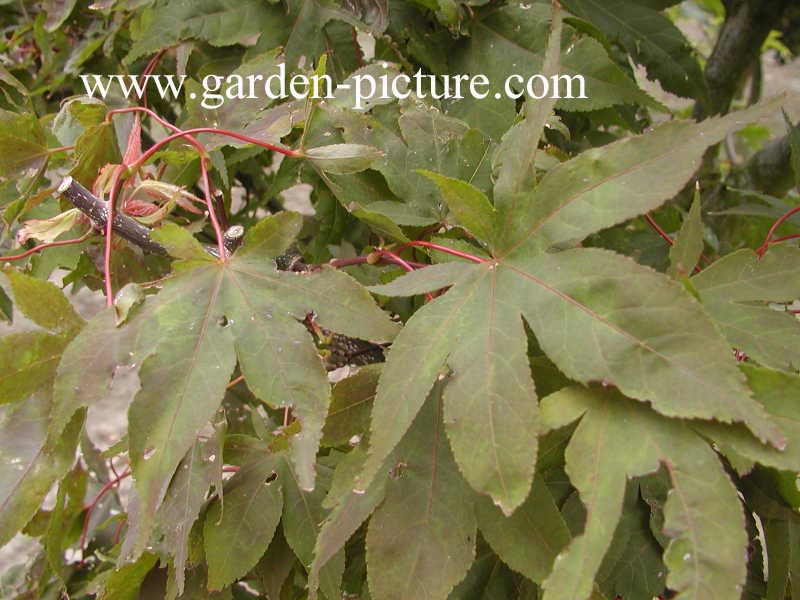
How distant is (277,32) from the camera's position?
95cm

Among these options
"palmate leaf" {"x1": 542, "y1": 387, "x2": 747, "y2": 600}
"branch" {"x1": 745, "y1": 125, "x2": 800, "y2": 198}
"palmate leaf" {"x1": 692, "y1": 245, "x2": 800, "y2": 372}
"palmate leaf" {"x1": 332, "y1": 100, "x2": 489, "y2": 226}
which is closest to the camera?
"palmate leaf" {"x1": 542, "y1": 387, "x2": 747, "y2": 600}

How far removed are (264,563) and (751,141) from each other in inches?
74.4

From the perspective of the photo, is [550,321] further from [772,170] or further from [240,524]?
[772,170]

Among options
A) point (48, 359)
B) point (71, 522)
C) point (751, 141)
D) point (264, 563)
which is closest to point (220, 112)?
point (48, 359)

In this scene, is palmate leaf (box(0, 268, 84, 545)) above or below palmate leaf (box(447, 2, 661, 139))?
below

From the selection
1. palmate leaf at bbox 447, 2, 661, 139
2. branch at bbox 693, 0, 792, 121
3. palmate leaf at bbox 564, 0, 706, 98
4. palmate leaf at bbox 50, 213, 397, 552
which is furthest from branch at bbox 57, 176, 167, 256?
branch at bbox 693, 0, 792, 121

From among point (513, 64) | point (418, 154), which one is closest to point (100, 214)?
point (418, 154)

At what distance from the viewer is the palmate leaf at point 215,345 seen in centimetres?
57

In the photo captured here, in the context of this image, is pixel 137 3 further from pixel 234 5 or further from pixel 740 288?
pixel 740 288

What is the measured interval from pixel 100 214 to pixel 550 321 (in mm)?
427

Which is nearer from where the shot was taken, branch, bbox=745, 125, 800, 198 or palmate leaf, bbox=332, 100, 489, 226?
palmate leaf, bbox=332, 100, 489, 226

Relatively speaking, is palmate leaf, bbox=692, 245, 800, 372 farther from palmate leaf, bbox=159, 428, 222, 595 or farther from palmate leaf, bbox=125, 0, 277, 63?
palmate leaf, bbox=125, 0, 277, 63

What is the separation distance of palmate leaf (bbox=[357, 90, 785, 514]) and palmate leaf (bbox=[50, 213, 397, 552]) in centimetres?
6

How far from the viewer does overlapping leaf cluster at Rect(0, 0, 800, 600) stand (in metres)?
0.51
